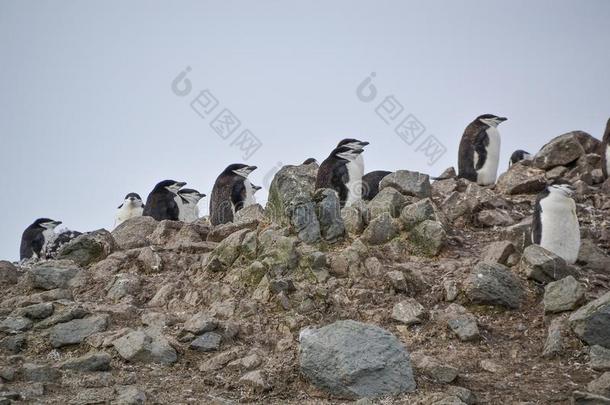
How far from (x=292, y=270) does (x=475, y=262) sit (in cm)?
252

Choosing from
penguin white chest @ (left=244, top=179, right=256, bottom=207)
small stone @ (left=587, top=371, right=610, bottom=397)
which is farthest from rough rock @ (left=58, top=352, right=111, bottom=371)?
penguin white chest @ (left=244, top=179, right=256, bottom=207)

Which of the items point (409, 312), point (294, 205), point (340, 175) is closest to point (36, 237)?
point (340, 175)

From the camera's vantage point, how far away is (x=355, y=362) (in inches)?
266

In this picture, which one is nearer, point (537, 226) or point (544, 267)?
point (544, 267)

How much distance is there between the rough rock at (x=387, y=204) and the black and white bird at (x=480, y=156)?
7.66m

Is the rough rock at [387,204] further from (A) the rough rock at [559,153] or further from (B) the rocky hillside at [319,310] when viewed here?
(A) the rough rock at [559,153]

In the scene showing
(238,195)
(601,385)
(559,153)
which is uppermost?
(238,195)

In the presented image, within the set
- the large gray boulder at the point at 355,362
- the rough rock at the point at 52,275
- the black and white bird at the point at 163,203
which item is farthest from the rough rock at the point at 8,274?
the black and white bird at the point at 163,203

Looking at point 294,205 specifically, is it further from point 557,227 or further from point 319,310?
point 557,227

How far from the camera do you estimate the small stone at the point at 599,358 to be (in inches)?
283

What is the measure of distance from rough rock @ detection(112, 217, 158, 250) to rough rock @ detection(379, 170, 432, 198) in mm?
4435

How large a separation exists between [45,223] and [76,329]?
10.8 metres

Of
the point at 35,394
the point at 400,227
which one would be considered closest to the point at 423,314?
the point at 400,227

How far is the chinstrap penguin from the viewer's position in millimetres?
15430
